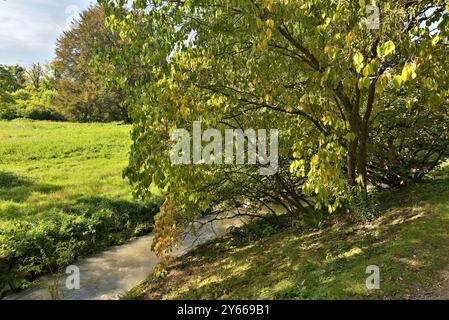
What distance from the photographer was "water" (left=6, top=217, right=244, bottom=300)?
7.67 m

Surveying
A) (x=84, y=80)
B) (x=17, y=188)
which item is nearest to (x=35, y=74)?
(x=84, y=80)

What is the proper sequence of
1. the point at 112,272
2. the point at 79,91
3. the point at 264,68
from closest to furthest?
the point at 264,68
the point at 112,272
the point at 79,91

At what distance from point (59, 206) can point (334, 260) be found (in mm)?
8848

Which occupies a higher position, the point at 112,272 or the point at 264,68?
the point at 264,68

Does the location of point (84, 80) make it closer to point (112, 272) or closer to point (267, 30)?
point (112, 272)

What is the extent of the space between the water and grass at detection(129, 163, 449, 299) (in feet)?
2.11

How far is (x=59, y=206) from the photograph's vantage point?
11398mm

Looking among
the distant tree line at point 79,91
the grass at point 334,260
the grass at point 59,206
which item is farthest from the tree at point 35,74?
the grass at point 334,260

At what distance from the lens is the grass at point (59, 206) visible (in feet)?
28.8

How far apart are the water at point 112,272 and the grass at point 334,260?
64 cm

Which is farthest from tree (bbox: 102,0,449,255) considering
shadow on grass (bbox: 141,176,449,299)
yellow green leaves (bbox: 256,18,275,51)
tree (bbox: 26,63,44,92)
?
tree (bbox: 26,63,44,92)

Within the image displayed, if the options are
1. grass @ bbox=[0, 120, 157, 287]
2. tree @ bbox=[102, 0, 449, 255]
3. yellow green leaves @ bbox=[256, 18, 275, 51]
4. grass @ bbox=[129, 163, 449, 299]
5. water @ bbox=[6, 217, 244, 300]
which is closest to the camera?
yellow green leaves @ bbox=[256, 18, 275, 51]

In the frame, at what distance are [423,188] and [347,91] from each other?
12.6ft

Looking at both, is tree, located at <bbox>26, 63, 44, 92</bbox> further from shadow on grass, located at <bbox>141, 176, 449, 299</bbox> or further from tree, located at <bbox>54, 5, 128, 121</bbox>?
shadow on grass, located at <bbox>141, 176, 449, 299</bbox>
